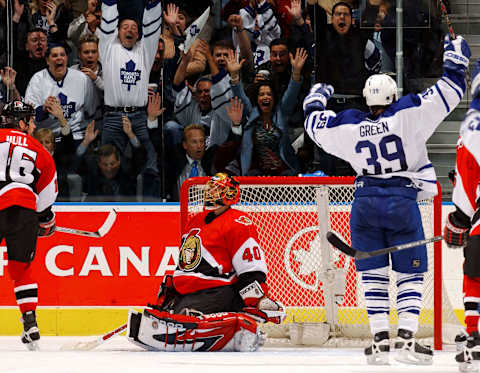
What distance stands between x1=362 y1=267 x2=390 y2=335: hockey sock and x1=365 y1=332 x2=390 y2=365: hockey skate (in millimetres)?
27

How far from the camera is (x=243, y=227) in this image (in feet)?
15.1

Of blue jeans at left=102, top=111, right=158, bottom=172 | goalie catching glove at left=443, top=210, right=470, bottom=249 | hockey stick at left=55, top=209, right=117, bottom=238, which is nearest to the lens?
goalie catching glove at left=443, top=210, right=470, bottom=249

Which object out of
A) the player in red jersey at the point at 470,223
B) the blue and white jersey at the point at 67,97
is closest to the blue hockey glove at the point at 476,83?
the player in red jersey at the point at 470,223

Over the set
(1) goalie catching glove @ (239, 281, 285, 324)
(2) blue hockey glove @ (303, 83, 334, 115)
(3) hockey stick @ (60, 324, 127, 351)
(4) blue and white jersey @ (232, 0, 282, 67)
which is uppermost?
(4) blue and white jersey @ (232, 0, 282, 67)

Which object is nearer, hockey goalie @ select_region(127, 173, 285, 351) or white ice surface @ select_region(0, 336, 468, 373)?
white ice surface @ select_region(0, 336, 468, 373)

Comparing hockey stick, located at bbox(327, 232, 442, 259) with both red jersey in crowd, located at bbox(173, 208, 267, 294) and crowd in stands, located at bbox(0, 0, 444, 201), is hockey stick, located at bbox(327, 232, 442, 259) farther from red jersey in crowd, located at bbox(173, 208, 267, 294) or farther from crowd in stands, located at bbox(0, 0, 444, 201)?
crowd in stands, located at bbox(0, 0, 444, 201)

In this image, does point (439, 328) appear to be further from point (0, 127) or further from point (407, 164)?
point (0, 127)

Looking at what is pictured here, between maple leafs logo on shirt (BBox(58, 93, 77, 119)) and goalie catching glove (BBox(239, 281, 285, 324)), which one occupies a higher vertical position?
maple leafs logo on shirt (BBox(58, 93, 77, 119))

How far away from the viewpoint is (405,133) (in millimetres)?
3754

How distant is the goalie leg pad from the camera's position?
14.7 ft

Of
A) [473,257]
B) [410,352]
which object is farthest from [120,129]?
[473,257]

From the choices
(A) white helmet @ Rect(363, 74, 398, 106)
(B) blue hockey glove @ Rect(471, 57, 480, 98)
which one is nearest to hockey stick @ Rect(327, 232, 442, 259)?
(A) white helmet @ Rect(363, 74, 398, 106)

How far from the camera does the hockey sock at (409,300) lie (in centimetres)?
375

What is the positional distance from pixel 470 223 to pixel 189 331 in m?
1.54
